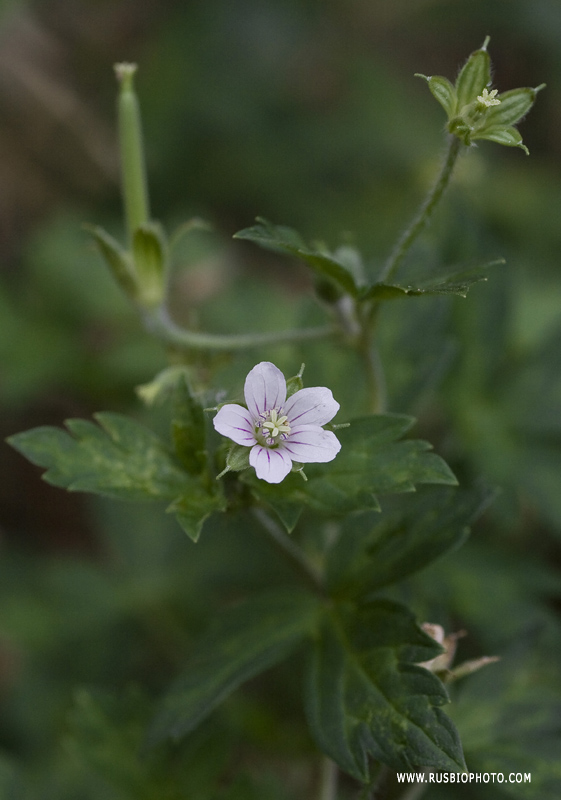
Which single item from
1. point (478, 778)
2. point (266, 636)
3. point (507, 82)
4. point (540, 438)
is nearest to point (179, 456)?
point (266, 636)

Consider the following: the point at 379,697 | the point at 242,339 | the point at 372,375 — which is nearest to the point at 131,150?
the point at 242,339

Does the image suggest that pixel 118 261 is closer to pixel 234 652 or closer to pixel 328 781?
pixel 234 652

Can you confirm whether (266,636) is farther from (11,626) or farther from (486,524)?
(11,626)

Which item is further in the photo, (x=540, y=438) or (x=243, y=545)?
(x=243, y=545)

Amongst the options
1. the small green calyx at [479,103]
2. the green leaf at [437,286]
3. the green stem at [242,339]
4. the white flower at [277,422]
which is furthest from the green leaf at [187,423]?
the small green calyx at [479,103]

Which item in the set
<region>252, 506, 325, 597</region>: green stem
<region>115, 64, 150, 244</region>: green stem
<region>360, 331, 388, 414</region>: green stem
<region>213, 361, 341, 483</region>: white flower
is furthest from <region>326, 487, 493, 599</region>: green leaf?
<region>115, 64, 150, 244</region>: green stem

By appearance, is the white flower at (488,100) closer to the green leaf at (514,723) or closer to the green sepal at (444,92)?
the green sepal at (444,92)
